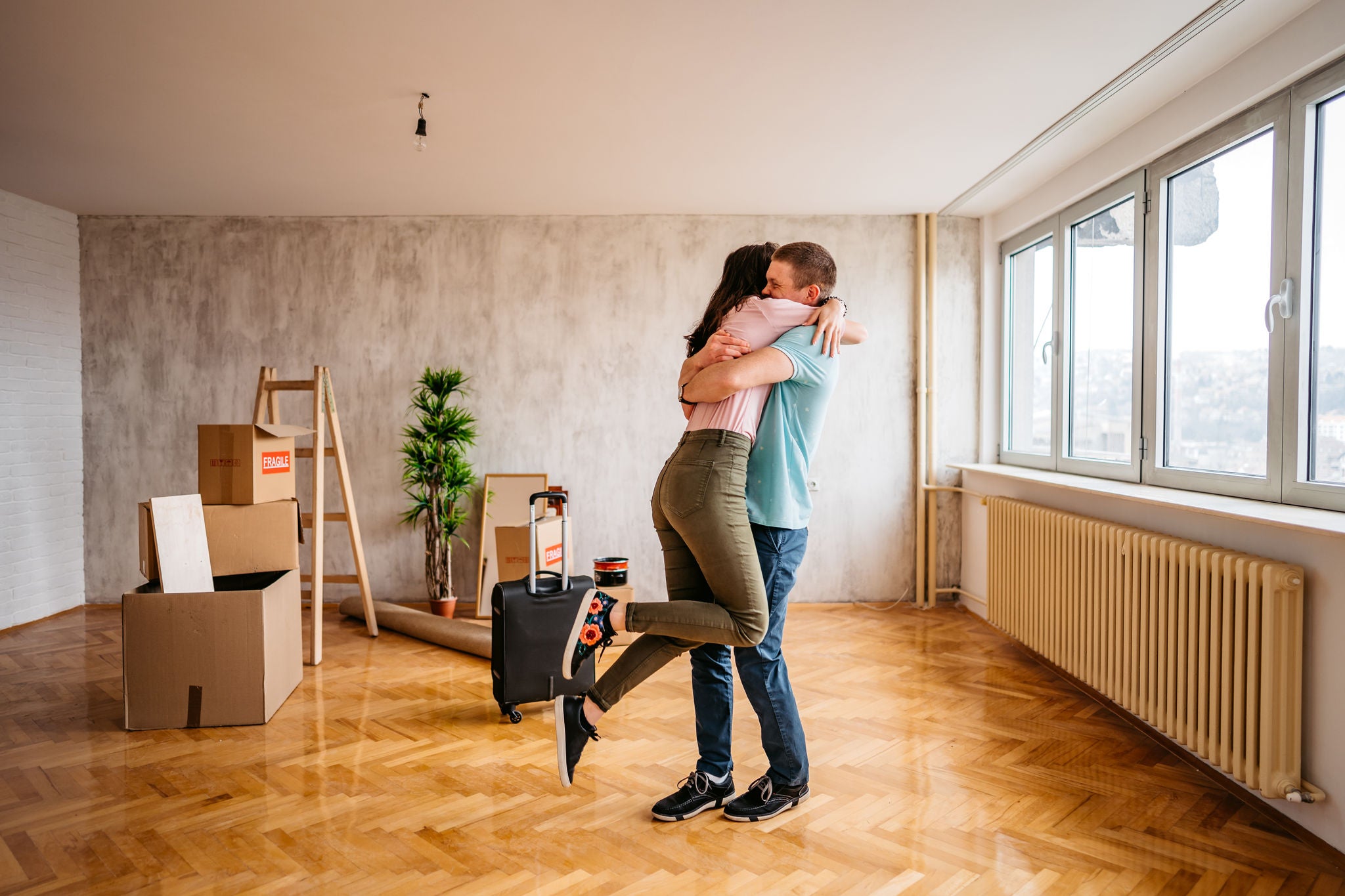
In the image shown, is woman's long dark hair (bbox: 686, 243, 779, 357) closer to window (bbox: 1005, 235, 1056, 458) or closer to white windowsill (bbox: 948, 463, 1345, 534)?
white windowsill (bbox: 948, 463, 1345, 534)

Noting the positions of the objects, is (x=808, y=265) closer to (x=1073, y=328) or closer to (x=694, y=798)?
(x=694, y=798)

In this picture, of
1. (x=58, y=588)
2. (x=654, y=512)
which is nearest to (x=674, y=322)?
(x=654, y=512)

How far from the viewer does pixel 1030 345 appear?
4766mm

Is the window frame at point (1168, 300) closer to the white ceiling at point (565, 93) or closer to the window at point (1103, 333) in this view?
the window at point (1103, 333)

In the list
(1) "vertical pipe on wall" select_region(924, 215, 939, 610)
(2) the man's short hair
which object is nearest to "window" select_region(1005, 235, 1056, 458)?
(1) "vertical pipe on wall" select_region(924, 215, 939, 610)

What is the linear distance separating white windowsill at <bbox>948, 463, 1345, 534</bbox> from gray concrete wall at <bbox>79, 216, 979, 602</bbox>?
4.77 ft

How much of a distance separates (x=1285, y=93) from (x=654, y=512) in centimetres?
251

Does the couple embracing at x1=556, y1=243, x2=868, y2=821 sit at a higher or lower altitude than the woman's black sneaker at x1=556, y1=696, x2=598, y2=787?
higher

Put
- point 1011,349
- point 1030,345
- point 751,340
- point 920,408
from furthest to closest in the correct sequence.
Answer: point 920,408, point 1011,349, point 1030,345, point 751,340

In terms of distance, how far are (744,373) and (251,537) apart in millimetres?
2536

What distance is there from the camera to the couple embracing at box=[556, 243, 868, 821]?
6.61 feet

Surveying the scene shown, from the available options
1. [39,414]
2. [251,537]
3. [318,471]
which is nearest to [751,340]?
[251,537]

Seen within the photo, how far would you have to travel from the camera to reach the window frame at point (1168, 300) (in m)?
2.63

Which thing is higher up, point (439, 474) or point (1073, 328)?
point (1073, 328)
